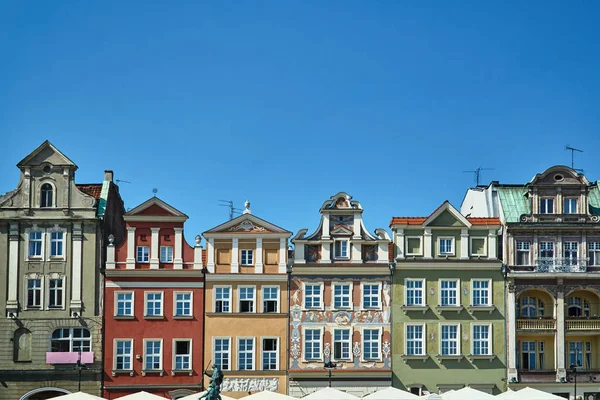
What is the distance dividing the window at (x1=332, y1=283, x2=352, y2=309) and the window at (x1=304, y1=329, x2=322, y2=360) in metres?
1.81

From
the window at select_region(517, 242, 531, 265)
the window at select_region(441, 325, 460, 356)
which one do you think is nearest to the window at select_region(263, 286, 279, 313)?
the window at select_region(441, 325, 460, 356)

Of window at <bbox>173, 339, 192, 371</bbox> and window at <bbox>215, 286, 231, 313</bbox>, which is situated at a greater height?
window at <bbox>215, 286, 231, 313</bbox>

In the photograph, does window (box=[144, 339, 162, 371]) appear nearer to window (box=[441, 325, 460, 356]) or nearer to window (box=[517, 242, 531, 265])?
window (box=[441, 325, 460, 356])

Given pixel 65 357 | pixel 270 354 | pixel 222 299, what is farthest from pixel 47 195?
pixel 270 354

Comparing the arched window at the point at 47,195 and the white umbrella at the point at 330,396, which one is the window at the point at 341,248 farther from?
the arched window at the point at 47,195

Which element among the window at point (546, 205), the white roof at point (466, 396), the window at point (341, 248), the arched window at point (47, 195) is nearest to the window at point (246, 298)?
the window at point (341, 248)

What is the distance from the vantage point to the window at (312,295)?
181ft

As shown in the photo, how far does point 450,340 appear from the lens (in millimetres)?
55281

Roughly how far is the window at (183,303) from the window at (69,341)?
494 centimetres

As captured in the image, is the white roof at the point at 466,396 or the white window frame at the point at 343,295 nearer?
the white roof at the point at 466,396

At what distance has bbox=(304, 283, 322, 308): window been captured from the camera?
55250 mm

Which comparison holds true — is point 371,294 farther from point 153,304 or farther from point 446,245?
point 153,304

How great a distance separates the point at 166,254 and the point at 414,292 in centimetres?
1365

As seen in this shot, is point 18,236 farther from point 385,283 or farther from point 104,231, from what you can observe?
point 385,283
